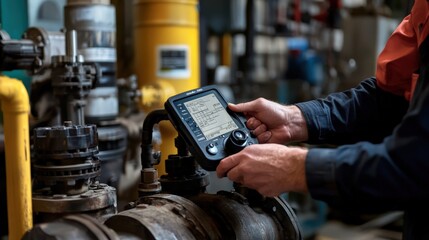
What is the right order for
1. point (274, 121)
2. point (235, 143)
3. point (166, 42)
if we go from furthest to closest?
point (166, 42)
point (274, 121)
point (235, 143)

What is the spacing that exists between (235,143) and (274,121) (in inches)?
6.4

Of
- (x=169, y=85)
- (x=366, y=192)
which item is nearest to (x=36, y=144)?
(x=366, y=192)

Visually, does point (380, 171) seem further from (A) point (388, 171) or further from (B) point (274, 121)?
(B) point (274, 121)

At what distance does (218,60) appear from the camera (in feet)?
9.11

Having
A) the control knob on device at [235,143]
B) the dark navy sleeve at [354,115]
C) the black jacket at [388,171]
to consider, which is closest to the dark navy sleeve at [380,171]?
the black jacket at [388,171]

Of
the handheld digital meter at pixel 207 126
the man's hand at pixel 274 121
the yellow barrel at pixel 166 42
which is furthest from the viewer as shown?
the yellow barrel at pixel 166 42

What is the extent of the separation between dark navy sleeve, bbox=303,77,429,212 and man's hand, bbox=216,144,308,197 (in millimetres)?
21

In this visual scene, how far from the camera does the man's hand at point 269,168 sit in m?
0.69

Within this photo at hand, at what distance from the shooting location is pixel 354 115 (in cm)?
97

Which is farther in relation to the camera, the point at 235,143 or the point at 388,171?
the point at 235,143

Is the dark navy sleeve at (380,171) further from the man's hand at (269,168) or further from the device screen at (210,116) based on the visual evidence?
the device screen at (210,116)

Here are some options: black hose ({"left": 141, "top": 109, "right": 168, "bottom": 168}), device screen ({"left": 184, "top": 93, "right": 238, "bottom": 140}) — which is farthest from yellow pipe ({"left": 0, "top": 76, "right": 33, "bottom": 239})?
device screen ({"left": 184, "top": 93, "right": 238, "bottom": 140})

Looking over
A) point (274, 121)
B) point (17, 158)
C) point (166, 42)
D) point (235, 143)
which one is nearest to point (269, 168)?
point (235, 143)

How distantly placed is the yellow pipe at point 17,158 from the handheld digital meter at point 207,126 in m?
0.29
